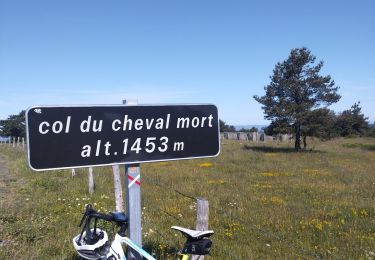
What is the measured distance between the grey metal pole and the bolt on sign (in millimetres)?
98

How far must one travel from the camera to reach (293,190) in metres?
13.0

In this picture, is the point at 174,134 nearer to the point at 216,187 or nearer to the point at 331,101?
the point at 216,187

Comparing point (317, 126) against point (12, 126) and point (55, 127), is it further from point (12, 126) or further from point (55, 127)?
point (12, 126)

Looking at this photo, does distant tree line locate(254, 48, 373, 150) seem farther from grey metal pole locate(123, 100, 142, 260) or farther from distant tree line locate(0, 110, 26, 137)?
distant tree line locate(0, 110, 26, 137)

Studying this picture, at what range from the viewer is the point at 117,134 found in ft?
10.5

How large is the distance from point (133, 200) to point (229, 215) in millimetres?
5446

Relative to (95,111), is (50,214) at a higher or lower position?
lower

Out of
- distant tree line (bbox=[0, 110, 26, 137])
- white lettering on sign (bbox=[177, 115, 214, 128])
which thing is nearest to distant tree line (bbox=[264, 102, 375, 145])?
white lettering on sign (bbox=[177, 115, 214, 128])

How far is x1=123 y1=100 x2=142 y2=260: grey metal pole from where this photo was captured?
3.31 metres

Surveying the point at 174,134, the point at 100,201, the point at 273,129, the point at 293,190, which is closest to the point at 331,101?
the point at 273,129

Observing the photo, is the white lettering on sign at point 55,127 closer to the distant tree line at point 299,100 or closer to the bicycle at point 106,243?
the bicycle at point 106,243

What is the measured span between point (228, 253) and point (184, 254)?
277 centimetres

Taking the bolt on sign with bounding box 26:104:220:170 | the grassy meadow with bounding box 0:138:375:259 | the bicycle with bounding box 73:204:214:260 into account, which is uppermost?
the bolt on sign with bounding box 26:104:220:170

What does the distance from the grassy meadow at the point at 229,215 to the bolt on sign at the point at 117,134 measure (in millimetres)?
2249
